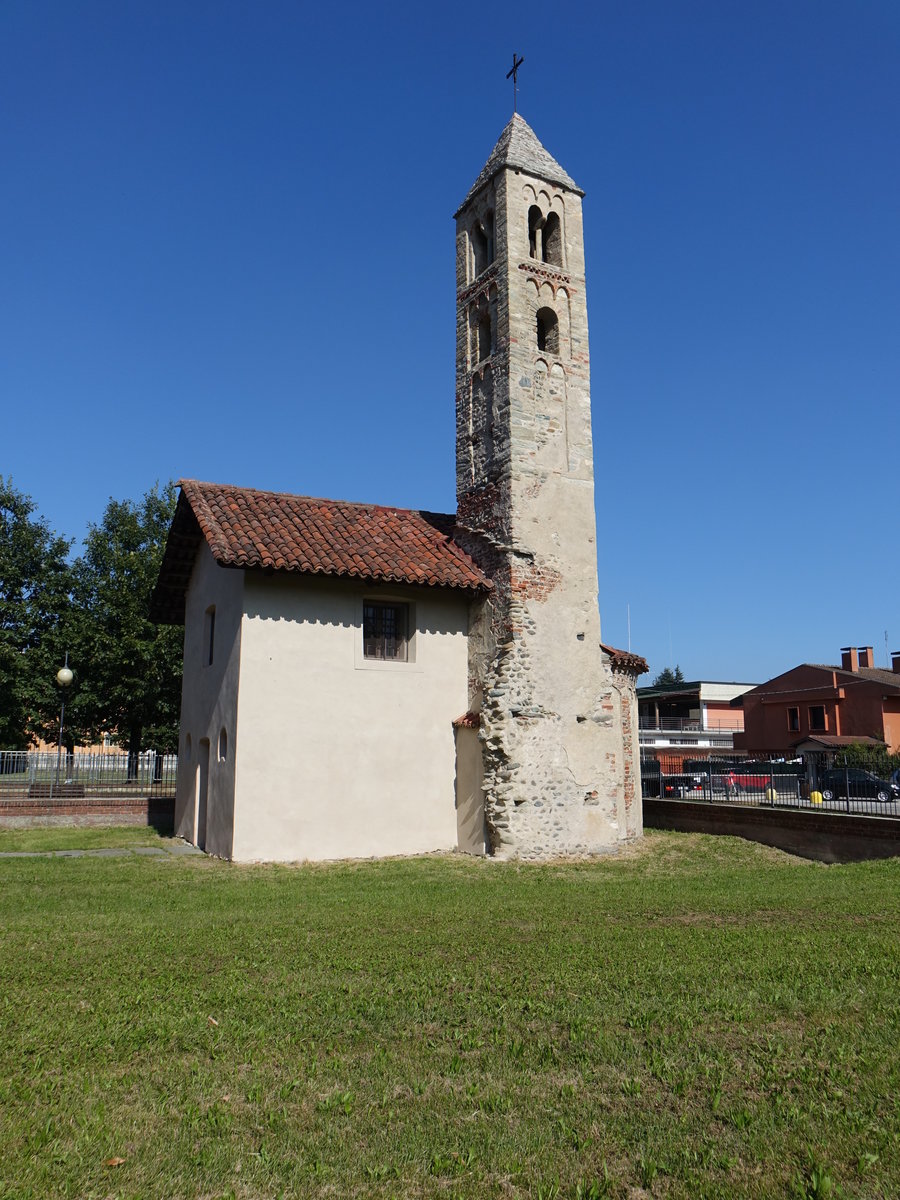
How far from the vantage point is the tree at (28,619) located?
32562mm

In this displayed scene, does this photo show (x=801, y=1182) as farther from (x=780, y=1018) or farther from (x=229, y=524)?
(x=229, y=524)

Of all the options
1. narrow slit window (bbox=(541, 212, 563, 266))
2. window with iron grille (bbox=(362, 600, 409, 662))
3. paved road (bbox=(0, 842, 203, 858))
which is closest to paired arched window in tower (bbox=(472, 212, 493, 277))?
narrow slit window (bbox=(541, 212, 563, 266))

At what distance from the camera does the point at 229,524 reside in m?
16.3

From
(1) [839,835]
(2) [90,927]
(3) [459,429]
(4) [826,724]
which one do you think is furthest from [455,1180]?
(4) [826,724]

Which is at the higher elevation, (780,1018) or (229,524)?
(229,524)

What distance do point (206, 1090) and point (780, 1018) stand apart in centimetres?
353

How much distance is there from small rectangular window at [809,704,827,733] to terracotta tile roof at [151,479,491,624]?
128ft

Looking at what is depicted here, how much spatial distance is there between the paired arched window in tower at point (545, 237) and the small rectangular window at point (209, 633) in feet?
34.1

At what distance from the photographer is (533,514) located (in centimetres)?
1683

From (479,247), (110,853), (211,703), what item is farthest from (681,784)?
(110,853)

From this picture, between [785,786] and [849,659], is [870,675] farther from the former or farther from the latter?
[785,786]

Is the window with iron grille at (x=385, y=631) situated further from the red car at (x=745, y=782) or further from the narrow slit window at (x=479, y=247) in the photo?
the red car at (x=745, y=782)

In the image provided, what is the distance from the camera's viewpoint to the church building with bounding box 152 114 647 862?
15492mm

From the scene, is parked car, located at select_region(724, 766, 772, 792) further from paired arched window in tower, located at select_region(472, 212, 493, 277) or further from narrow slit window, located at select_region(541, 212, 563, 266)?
paired arched window in tower, located at select_region(472, 212, 493, 277)
